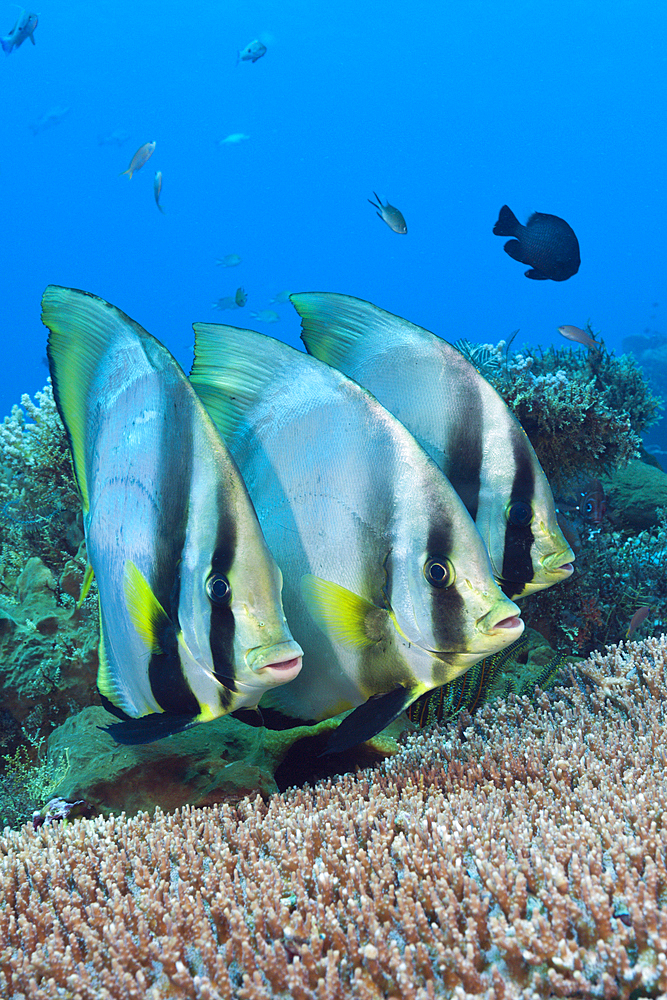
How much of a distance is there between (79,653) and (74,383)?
226cm

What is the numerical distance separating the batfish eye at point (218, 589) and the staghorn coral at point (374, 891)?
836mm

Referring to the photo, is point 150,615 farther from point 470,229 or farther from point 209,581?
point 470,229

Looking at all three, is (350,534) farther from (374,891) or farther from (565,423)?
(565,423)

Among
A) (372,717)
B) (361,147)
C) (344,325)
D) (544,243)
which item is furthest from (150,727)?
(361,147)

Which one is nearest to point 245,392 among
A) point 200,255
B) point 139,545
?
point 139,545

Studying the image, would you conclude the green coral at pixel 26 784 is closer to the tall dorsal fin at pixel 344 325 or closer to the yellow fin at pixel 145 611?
the yellow fin at pixel 145 611

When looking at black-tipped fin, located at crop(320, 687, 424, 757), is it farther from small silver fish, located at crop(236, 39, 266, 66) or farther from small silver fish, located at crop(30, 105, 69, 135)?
small silver fish, located at crop(30, 105, 69, 135)

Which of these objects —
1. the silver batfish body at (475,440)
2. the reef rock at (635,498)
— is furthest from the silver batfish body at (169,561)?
the reef rock at (635,498)

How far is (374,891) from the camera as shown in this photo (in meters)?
1.55

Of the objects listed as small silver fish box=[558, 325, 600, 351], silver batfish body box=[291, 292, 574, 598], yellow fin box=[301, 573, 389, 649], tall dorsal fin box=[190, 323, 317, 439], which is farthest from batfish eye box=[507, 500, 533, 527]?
small silver fish box=[558, 325, 600, 351]

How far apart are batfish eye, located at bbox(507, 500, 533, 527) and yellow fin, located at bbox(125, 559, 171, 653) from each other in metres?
1.24

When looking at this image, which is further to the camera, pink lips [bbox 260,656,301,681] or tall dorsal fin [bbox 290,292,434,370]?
tall dorsal fin [bbox 290,292,434,370]

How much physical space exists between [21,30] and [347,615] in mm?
15164

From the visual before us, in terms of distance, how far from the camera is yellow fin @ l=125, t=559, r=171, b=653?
1.42 meters
